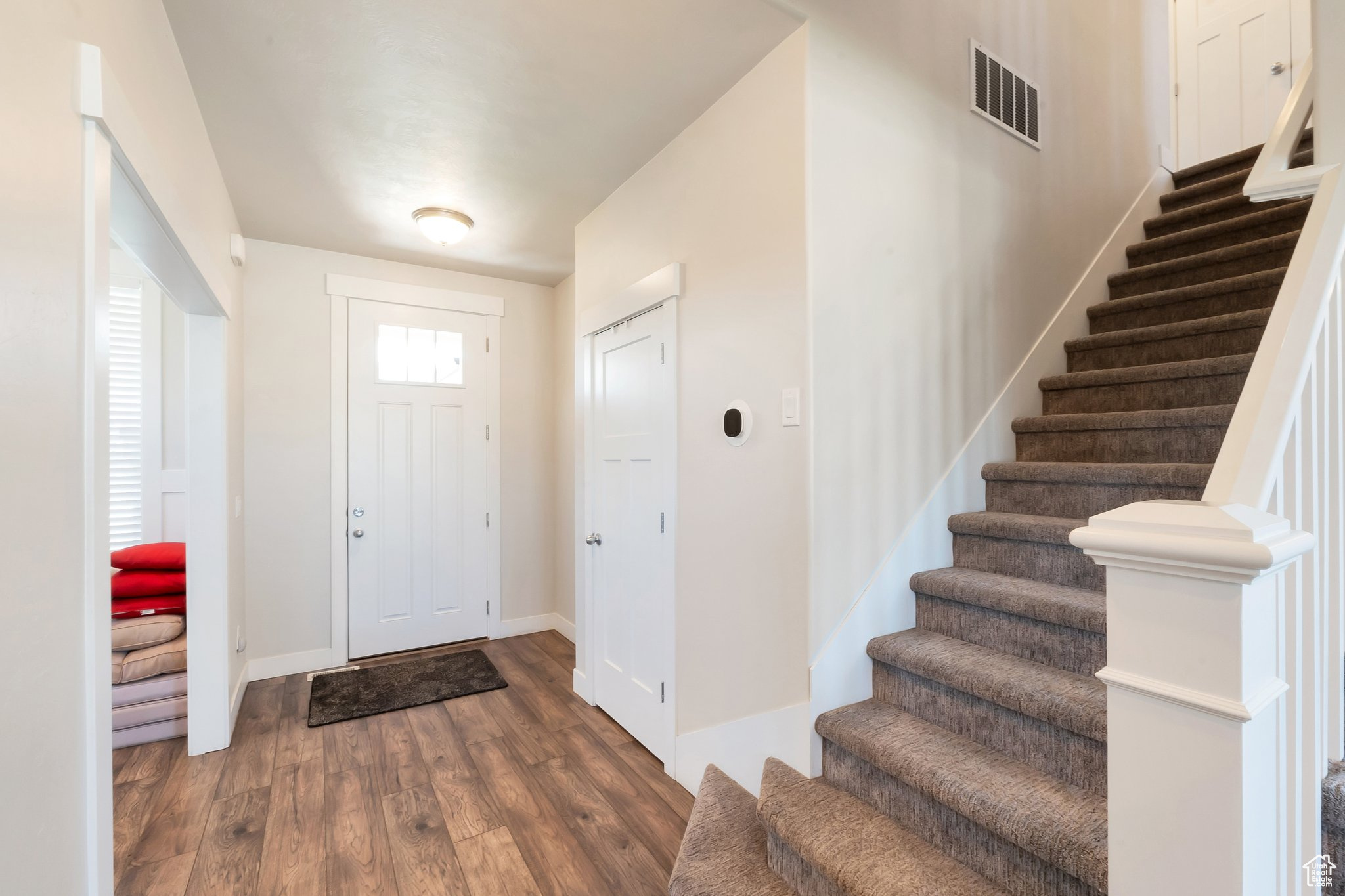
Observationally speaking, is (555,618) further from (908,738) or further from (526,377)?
(908,738)

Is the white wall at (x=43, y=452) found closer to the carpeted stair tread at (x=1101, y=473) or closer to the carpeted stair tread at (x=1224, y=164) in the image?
the carpeted stair tread at (x=1101, y=473)

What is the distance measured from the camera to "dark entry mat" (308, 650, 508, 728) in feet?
10.2

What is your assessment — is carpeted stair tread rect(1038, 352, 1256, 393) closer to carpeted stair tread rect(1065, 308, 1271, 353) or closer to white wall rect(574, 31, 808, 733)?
carpeted stair tread rect(1065, 308, 1271, 353)

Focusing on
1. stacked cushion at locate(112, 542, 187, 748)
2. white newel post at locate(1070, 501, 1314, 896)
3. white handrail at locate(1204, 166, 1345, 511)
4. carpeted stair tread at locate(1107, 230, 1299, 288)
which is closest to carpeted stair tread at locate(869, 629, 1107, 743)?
white newel post at locate(1070, 501, 1314, 896)

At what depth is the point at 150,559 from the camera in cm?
302

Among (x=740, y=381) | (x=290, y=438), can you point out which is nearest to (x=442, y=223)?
(x=290, y=438)

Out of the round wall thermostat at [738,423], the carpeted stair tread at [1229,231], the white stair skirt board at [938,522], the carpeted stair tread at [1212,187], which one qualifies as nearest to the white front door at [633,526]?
the round wall thermostat at [738,423]

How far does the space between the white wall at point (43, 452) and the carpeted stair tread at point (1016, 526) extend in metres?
2.41

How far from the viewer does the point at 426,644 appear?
4.06m

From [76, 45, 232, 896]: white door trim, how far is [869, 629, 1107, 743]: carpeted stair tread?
1.96 meters

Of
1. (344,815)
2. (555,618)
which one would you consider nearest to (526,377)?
(555,618)

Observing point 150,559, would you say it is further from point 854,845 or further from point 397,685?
point 854,845

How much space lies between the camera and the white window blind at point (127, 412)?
362 cm

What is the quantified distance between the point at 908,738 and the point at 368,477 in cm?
351
